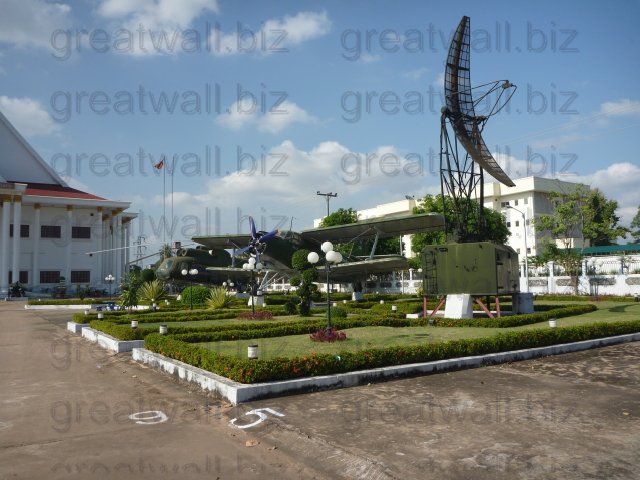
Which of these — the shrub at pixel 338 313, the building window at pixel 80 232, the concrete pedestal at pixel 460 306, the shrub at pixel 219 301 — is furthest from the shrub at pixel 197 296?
the building window at pixel 80 232

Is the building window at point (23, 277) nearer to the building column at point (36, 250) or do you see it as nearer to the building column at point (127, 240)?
the building column at point (36, 250)

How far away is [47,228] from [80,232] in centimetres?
389

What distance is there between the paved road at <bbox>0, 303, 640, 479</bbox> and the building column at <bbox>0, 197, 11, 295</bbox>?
52.7 metres

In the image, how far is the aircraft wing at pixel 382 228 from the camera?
28062 millimetres

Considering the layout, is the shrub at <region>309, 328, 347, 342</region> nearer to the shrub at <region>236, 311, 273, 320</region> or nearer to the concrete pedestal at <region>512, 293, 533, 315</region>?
the shrub at <region>236, 311, 273, 320</region>

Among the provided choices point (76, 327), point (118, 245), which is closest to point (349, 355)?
point (76, 327)

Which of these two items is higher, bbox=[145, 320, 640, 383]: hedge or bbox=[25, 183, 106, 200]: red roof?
bbox=[25, 183, 106, 200]: red roof

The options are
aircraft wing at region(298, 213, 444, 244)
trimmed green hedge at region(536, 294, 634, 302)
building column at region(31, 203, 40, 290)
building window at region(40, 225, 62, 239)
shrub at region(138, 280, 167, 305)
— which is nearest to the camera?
aircraft wing at region(298, 213, 444, 244)

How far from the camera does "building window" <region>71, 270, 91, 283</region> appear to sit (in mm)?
62812

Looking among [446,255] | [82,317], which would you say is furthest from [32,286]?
[446,255]

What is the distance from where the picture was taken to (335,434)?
688 cm

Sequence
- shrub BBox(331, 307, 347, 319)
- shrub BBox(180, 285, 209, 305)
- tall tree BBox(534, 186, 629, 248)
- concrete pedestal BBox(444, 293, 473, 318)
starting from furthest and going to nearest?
tall tree BBox(534, 186, 629, 248) → shrub BBox(180, 285, 209, 305) → shrub BBox(331, 307, 347, 319) → concrete pedestal BBox(444, 293, 473, 318)

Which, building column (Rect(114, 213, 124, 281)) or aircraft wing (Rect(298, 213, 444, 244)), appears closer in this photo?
aircraft wing (Rect(298, 213, 444, 244))

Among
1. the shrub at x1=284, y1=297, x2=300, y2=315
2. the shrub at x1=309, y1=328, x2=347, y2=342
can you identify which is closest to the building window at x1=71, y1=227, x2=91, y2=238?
the shrub at x1=284, y1=297, x2=300, y2=315
